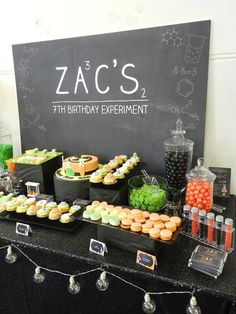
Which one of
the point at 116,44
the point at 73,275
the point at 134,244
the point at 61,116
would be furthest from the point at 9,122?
the point at 134,244

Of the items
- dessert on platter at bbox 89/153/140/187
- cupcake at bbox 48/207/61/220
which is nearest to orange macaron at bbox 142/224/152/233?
dessert on platter at bbox 89/153/140/187

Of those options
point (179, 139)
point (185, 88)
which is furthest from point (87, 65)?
point (179, 139)

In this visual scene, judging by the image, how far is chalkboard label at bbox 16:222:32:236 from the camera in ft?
3.53

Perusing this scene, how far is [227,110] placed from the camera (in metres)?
1.30

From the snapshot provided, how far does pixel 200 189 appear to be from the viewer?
1107mm

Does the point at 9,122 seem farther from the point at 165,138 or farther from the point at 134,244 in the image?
the point at 134,244

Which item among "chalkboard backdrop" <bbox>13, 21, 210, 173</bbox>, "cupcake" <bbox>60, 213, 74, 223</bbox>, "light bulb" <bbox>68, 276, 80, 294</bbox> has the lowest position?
"light bulb" <bbox>68, 276, 80, 294</bbox>

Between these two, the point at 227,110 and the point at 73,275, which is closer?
the point at 73,275

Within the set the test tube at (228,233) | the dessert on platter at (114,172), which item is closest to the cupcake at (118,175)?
the dessert on platter at (114,172)

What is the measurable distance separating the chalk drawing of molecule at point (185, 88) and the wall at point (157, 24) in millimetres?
95

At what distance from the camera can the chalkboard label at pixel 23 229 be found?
42.3 inches

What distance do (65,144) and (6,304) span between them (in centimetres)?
92

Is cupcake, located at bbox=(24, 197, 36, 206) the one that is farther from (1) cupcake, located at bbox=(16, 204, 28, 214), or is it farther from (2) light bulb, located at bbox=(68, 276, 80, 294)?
(2) light bulb, located at bbox=(68, 276, 80, 294)

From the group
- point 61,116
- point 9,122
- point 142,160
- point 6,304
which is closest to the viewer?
point 6,304
